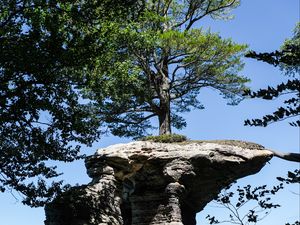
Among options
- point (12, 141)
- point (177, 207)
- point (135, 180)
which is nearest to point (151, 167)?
point (135, 180)

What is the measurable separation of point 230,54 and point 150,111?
5.91 m

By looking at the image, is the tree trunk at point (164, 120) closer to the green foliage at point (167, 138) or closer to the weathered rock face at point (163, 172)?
the green foliage at point (167, 138)

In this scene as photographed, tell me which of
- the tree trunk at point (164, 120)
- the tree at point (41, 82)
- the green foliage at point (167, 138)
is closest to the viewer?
the tree at point (41, 82)

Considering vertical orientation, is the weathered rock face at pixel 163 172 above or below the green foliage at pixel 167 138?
below

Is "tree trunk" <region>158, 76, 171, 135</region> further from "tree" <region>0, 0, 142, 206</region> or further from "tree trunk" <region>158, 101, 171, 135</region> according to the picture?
"tree" <region>0, 0, 142, 206</region>

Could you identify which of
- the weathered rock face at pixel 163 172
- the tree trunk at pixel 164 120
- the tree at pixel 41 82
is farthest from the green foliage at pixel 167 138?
the tree at pixel 41 82

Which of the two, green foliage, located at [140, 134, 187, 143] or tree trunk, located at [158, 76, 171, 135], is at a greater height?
tree trunk, located at [158, 76, 171, 135]

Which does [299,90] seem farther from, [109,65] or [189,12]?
[189,12]

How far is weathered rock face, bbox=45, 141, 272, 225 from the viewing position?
1908cm

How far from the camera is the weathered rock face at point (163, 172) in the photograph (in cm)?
1908

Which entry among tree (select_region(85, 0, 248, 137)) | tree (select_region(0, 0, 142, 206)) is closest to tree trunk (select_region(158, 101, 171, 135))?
tree (select_region(85, 0, 248, 137))

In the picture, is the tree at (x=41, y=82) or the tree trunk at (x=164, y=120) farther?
the tree trunk at (x=164, y=120)

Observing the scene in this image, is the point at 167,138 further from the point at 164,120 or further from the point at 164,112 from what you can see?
the point at 164,112

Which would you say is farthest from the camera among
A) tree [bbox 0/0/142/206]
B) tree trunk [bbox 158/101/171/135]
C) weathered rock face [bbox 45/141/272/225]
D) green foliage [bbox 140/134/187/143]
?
tree trunk [bbox 158/101/171/135]
